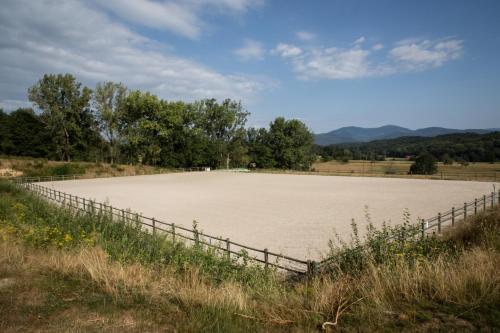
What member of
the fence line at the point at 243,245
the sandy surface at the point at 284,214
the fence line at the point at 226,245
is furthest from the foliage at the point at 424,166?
the fence line at the point at 226,245

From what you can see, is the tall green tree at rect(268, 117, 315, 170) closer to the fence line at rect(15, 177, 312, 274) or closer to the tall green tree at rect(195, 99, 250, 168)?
the tall green tree at rect(195, 99, 250, 168)

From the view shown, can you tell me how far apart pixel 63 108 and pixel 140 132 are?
15.1 metres

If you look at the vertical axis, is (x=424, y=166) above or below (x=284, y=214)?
above

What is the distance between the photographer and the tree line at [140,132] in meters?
65.4

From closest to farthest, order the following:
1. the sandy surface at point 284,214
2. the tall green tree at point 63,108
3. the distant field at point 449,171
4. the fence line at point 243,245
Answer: the fence line at point 243,245
the sandy surface at point 284,214
the distant field at point 449,171
the tall green tree at point 63,108

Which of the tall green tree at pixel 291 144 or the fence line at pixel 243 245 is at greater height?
the tall green tree at pixel 291 144

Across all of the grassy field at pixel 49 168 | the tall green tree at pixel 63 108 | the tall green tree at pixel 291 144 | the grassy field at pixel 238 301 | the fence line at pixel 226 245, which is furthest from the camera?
the tall green tree at pixel 291 144

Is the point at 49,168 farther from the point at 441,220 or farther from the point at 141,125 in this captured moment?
the point at 441,220

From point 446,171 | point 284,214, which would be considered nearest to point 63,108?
point 284,214

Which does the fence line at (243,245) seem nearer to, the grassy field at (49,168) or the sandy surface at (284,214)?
the sandy surface at (284,214)

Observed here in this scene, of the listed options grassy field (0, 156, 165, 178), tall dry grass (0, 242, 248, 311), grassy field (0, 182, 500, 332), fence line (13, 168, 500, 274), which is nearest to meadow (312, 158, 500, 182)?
fence line (13, 168, 500, 274)

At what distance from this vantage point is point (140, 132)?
234 feet

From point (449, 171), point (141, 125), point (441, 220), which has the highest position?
point (141, 125)

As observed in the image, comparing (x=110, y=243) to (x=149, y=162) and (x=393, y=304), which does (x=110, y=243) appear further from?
(x=149, y=162)
